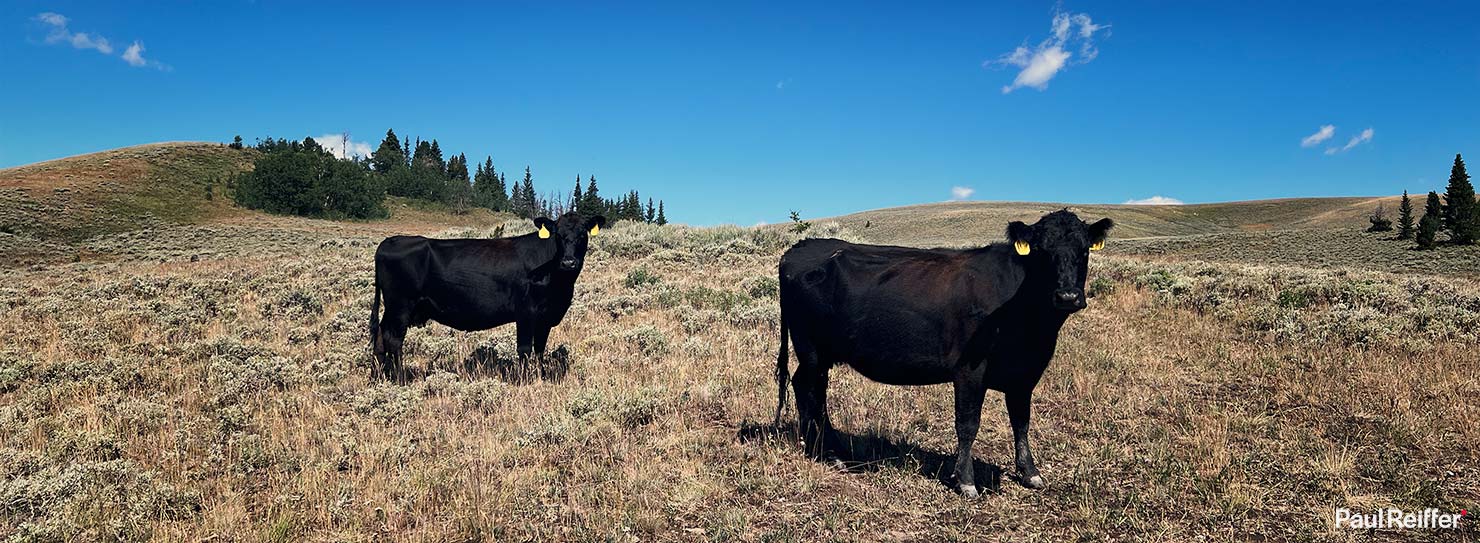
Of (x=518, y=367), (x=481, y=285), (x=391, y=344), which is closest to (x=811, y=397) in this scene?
(x=518, y=367)

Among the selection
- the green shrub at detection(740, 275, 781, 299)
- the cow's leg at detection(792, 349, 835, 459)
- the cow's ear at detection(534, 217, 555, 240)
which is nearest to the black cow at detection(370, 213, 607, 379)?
the cow's ear at detection(534, 217, 555, 240)

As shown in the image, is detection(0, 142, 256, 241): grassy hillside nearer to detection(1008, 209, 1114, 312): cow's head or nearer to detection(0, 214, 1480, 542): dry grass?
detection(0, 214, 1480, 542): dry grass

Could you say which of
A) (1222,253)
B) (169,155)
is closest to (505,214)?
(169,155)

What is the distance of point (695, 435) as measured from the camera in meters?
6.82

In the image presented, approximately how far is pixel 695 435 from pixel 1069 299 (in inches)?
141

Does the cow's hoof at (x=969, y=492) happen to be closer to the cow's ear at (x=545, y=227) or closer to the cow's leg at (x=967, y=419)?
the cow's leg at (x=967, y=419)

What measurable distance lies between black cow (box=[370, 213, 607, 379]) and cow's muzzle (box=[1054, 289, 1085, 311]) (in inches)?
243

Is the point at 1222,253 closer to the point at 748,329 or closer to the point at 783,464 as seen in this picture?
the point at 748,329

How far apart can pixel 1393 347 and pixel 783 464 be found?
916cm

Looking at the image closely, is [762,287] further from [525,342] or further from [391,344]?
[391,344]

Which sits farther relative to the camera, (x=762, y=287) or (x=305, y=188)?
(x=305, y=188)

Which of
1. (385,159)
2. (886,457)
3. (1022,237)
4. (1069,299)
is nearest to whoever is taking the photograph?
(1069,299)

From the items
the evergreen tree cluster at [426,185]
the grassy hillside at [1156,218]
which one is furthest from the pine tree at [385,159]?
the grassy hillside at [1156,218]

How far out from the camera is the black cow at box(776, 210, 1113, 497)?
17.9 feet
